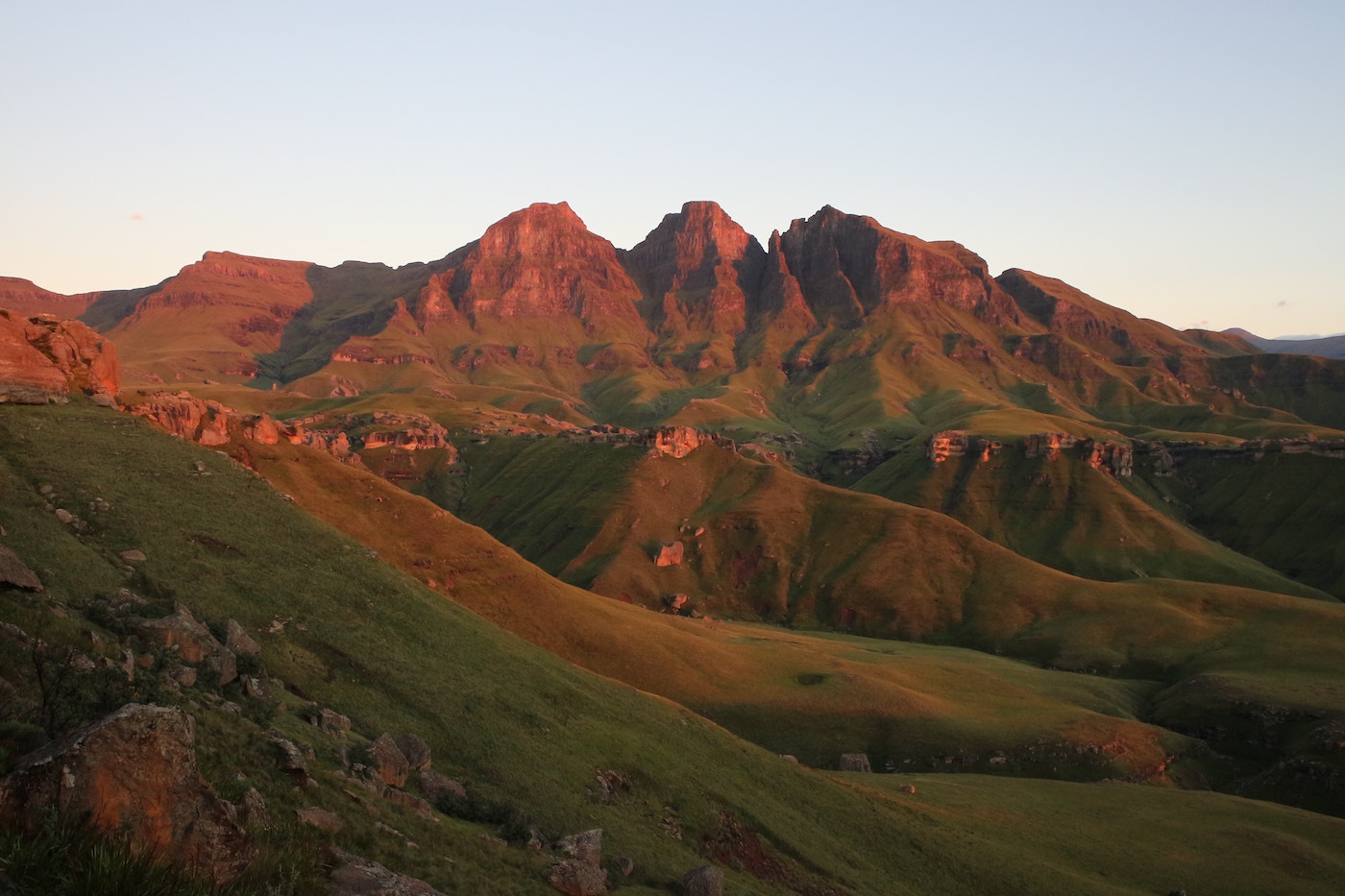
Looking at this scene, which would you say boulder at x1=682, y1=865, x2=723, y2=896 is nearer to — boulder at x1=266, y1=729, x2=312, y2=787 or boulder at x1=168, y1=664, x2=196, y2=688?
boulder at x1=266, y1=729, x2=312, y2=787

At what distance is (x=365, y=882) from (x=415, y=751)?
2974cm

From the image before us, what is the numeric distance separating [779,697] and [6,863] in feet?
397

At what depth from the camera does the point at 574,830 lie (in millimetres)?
53094

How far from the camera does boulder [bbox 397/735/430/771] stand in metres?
49.8

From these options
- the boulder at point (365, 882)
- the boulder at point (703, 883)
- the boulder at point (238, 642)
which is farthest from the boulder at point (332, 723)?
the boulder at point (365, 882)

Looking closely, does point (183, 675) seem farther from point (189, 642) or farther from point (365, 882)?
point (365, 882)

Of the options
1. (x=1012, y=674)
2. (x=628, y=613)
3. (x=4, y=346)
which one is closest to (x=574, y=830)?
(x=4, y=346)

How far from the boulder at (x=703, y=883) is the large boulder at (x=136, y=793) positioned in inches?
1373

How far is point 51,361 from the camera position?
9800 centimetres

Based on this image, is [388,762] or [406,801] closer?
[406,801]

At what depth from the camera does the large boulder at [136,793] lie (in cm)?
1709

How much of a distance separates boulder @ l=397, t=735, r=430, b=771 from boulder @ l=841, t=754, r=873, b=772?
73.1m

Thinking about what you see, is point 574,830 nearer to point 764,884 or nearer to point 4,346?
point 764,884

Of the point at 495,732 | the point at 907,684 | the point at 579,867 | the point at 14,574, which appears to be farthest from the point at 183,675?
the point at 907,684
